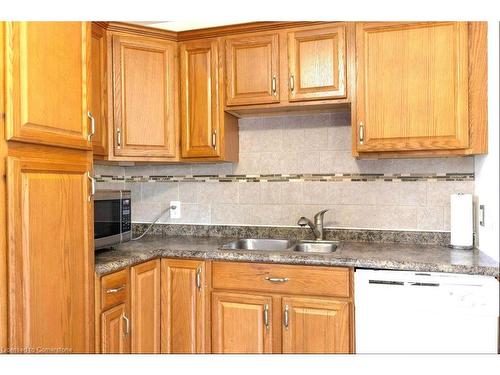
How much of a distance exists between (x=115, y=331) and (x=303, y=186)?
50.9 inches

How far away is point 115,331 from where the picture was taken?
1900 mm

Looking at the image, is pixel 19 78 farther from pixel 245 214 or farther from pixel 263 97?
pixel 245 214

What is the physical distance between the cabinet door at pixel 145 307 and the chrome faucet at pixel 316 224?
2.65ft

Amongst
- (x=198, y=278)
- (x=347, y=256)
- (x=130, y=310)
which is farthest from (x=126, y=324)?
(x=347, y=256)

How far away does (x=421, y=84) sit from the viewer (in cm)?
205

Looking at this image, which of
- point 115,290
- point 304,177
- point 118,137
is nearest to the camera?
point 115,290

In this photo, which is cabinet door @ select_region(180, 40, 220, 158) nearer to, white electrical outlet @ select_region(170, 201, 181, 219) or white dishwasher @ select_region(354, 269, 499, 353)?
white electrical outlet @ select_region(170, 201, 181, 219)

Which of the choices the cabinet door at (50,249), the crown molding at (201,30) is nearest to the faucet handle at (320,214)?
the crown molding at (201,30)

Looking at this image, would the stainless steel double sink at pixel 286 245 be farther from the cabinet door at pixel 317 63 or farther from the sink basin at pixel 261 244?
the cabinet door at pixel 317 63

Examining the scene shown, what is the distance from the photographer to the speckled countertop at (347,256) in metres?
1.80

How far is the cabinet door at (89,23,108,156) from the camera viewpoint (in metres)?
2.22

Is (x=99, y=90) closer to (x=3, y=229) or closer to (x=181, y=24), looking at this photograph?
(x=181, y=24)

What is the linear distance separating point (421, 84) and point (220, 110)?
104 centimetres

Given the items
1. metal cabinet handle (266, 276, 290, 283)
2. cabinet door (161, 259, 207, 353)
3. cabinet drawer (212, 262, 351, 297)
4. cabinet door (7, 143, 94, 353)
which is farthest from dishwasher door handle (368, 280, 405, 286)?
cabinet door (7, 143, 94, 353)
